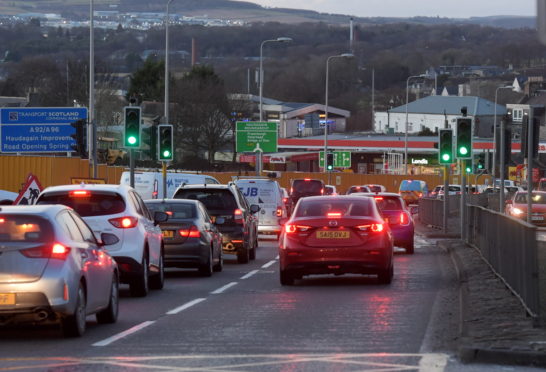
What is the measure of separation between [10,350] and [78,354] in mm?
795

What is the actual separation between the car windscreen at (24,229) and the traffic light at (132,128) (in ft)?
67.2

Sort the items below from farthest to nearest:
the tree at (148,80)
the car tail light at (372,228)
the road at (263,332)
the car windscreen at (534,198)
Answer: the tree at (148,80), the car windscreen at (534,198), the car tail light at (372,228), the road at (263,332)

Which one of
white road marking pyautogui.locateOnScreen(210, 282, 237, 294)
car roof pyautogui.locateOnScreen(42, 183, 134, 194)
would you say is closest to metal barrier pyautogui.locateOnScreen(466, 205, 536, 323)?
white road marking pyautogui.locateOnScreen(210, 282, 237, 294)

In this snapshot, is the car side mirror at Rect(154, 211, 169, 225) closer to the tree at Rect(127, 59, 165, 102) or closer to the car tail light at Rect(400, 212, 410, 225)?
the car tail light at Rect(400, 212, 410, 225)

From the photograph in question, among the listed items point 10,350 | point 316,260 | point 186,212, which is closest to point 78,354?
point 10,350

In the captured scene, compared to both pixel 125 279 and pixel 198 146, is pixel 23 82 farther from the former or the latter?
pixel 125 279

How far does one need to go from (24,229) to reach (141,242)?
20.6 ft

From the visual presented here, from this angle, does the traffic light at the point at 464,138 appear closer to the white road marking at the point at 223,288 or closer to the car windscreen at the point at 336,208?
the car windscreen at the point at 336,208

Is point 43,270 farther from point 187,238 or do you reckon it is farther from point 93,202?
point 187,238

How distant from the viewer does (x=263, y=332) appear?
1541 cm

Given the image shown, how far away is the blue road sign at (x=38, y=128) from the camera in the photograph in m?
45.2

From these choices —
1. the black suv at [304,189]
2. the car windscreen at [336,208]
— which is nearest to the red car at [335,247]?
the car windscreen at [336,208]

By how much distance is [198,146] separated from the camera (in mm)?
107562

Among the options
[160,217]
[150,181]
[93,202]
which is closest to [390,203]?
[160,217]
